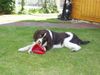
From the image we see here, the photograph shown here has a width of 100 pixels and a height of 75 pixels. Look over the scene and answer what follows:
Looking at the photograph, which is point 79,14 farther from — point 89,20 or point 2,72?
point 2,72

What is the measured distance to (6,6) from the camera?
13.5 m

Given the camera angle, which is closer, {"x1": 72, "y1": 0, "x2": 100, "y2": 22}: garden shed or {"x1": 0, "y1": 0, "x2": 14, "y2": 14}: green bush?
{"x1": 72, "y1": 0, "x2": 100, "y2": 22}: garden shed

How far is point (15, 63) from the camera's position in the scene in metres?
4.70

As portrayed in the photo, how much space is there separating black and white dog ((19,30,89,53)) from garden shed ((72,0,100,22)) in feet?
14.3

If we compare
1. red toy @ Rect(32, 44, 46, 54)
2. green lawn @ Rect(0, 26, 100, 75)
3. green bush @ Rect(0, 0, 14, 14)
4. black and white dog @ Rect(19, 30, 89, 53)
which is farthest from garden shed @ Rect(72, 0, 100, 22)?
red toy @ Rect(32, 44, 46, 54)

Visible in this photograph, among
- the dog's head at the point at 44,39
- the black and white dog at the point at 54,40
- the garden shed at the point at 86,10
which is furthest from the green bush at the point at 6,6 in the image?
the dog's head at the point at 44,39

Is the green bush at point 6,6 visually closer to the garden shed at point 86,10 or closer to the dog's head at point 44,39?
the garden shed at point 86,10

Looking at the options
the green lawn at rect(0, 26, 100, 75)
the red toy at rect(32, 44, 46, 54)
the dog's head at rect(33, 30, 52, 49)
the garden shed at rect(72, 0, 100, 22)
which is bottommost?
the green lawn at rect(0, 26, 100, 75)

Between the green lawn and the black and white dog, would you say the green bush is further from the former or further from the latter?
the black and white dog

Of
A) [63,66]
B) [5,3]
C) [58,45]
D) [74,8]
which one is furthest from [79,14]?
[63,66]

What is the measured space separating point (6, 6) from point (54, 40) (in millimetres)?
8279

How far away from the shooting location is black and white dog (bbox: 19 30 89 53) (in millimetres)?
5422

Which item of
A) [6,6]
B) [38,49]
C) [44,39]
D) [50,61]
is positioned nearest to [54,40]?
[44,39]

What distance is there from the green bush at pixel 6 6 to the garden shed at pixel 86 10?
12.1 feet
